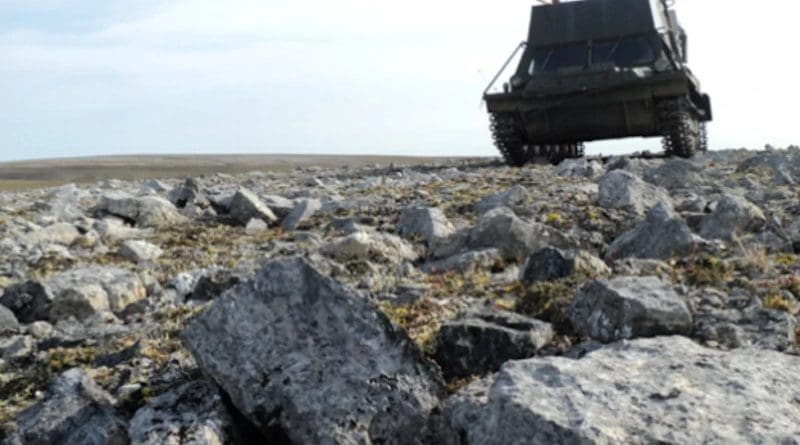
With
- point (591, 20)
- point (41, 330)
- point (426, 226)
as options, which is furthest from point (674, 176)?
point (591, 20)

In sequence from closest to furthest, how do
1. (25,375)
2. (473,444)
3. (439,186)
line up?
(473,444) < (25,375) < (439,186)

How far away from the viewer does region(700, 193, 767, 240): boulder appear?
6555 millimetres

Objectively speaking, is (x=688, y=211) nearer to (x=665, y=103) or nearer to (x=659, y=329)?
(x=659, y=329)

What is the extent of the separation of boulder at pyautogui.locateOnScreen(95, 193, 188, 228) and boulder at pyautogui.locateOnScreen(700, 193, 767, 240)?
18.7ft

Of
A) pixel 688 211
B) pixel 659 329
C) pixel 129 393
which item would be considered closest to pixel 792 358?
pixel 659 329

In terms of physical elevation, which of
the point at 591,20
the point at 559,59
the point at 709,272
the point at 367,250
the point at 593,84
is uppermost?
the point at 591,20

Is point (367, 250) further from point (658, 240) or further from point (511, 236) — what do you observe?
point (658, 240)

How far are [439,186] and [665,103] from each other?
6740 millimetres

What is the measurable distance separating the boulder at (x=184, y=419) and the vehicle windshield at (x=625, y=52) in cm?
1603

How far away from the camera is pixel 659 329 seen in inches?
155

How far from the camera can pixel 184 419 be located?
3568 mm

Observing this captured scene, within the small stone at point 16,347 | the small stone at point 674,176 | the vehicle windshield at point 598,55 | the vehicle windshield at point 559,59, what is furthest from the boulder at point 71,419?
the vehicle windshield at point 559,59

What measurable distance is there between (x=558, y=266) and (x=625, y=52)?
14.6m

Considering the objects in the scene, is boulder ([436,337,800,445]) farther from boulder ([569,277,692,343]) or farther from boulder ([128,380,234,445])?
boulder ([128,380,234,445])
